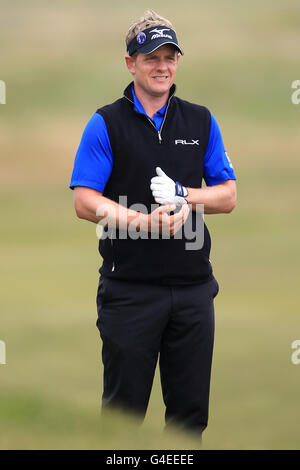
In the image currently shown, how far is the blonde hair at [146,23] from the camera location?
11.0 ft

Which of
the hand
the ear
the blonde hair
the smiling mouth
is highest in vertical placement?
the blonde hair

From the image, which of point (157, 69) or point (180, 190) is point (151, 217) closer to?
point (180, 190)

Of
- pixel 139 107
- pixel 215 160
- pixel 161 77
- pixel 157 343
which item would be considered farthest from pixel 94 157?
pixel 157 343

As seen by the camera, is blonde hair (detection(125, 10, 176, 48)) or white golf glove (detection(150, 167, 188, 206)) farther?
blonde hair (detection(125, 10, 176, 48))

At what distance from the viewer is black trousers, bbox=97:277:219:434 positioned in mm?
3361

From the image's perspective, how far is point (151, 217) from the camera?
3262 mm

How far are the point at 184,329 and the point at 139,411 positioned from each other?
1.29 feet

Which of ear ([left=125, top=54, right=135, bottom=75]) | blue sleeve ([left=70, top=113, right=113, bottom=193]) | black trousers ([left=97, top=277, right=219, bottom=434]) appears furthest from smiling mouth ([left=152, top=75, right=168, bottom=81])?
black trousers ([left=97, top=277, right=219, bottom=434])

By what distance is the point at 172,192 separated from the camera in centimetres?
327

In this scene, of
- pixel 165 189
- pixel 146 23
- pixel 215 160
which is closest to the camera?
pixel 165 189

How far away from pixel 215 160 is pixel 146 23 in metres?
0.63

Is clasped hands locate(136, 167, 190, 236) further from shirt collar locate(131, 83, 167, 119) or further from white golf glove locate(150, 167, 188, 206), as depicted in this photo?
shirt collar locate(131, 83, 167, 119)

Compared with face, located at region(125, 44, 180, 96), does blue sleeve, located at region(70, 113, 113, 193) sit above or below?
below
